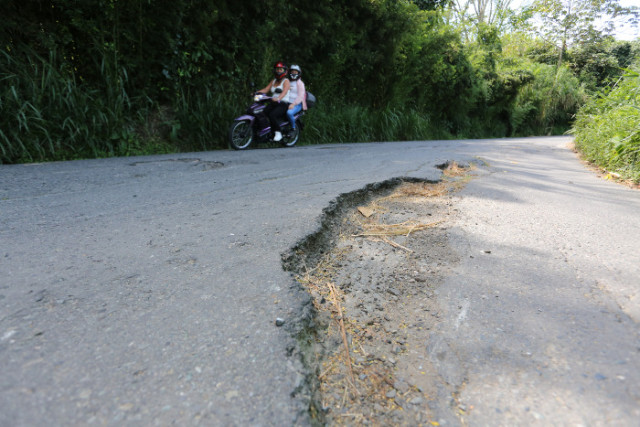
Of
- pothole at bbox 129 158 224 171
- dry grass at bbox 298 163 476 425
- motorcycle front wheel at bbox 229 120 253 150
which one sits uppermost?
motorcycle front wheel at bbox 229 120 253 150

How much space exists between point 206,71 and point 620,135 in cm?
604

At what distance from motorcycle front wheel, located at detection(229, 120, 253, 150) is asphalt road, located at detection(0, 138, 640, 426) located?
11.1 ft

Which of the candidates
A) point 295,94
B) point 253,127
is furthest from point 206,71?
point 295,94

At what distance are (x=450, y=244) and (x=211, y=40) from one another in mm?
5622

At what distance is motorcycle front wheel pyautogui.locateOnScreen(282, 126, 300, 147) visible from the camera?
6.72 m

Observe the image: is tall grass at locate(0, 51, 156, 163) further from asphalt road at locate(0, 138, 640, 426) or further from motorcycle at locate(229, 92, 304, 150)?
asphalt road at locate(0, 138, 640, 426)

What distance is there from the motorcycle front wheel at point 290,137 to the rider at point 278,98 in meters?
0.38

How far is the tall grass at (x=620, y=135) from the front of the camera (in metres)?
4.08

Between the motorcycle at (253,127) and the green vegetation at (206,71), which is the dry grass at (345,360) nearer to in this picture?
the green vegetation at (206,71)

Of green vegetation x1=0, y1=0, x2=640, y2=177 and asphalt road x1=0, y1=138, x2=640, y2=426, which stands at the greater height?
green vegetation x1=0, y1=0, x2=640, y2=177

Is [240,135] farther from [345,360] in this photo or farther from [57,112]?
[345,360]

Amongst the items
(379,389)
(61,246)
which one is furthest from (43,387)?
(61,246)

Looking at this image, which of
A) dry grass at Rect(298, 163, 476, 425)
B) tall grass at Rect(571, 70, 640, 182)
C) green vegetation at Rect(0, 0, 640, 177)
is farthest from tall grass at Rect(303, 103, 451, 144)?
dry grass at Rect(298, 163, 476, 425)

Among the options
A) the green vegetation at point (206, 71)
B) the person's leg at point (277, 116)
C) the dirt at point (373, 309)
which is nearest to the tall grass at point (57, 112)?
the green vegetation at point (206, 71)
